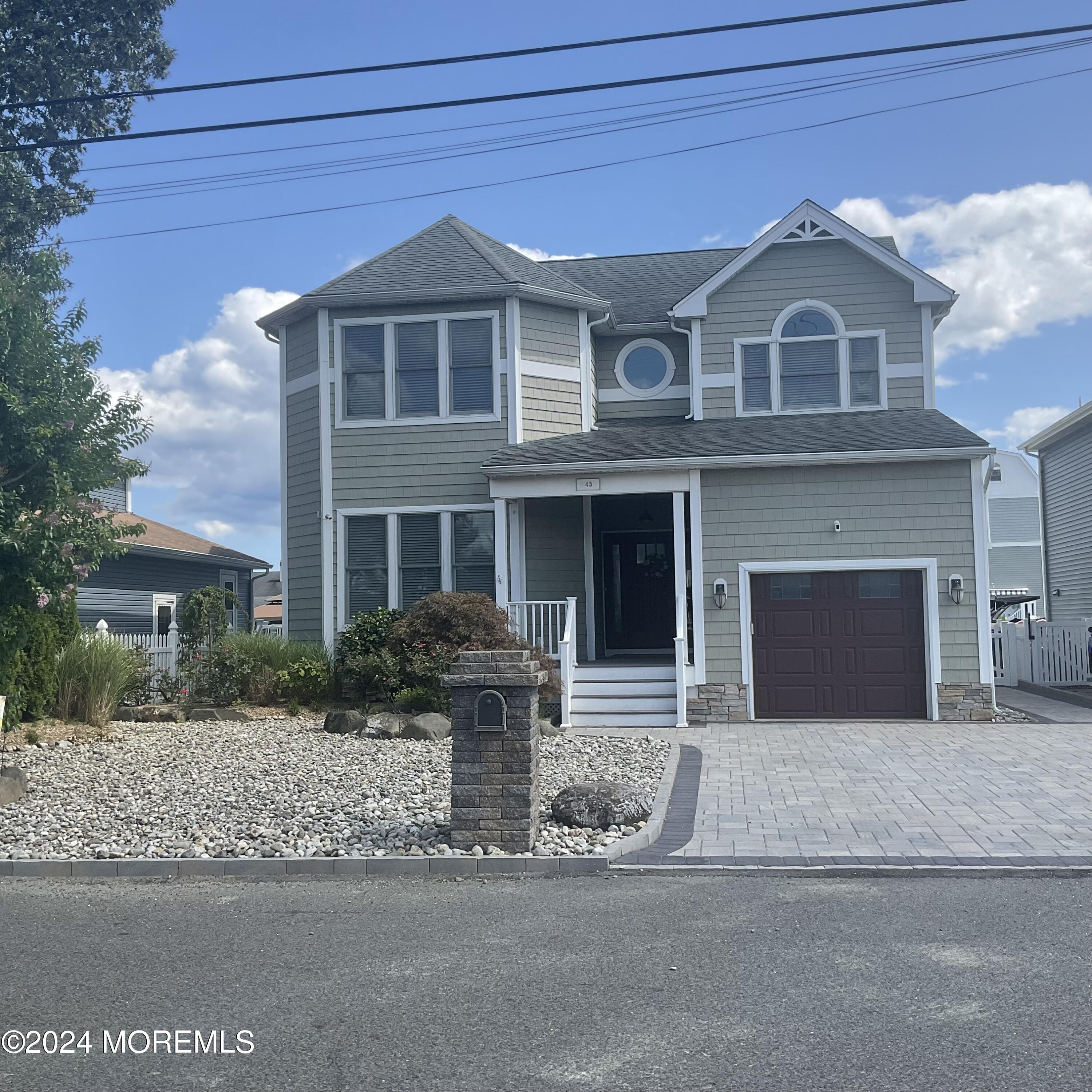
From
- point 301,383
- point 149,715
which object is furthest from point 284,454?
point 149,715

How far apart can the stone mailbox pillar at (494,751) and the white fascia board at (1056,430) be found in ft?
57.7

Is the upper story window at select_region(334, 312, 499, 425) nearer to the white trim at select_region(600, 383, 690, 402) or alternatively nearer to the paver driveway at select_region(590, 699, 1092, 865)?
the white trim at select_region(600, 383, 690, 402)

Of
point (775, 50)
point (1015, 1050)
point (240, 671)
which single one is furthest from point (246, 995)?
point (240, 671)

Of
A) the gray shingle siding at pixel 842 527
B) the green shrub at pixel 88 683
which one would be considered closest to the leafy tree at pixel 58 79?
the green shrub at pixel 88 683

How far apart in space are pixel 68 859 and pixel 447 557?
9116 mm

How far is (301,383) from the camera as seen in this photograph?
55.3 ft

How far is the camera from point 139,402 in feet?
37.4

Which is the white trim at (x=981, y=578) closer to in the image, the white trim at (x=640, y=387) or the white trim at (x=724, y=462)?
the white trim at (x=724, y=462)

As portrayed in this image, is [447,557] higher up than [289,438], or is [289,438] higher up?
[289,438]

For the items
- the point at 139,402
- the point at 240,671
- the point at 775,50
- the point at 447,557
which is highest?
the point at 775,50

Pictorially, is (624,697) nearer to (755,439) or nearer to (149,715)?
(755,439)

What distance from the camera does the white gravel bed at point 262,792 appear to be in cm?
746

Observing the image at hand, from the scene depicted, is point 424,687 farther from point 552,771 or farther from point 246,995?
point 246,995

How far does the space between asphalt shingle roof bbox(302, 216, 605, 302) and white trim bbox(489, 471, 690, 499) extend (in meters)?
3.06
